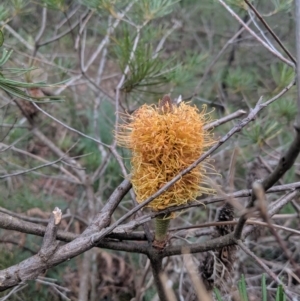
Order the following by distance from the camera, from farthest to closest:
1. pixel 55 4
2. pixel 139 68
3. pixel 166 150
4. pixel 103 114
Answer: pixel 103 114 < pixel 55 4 < pixel 139 68 < pixel 166 150

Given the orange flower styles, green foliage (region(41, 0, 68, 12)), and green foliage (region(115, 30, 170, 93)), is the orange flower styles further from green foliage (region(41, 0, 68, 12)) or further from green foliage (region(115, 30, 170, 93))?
green foliage (region(41, 0, 68, 12))

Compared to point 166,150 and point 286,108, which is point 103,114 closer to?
point 286,108

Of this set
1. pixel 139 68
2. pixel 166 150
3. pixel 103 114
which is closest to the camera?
pixel 166 150

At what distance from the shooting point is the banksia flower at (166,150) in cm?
65

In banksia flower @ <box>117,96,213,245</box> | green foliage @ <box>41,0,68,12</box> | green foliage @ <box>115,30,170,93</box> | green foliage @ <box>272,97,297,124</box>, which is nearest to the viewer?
banksia flower @ <box>117,96,213,245</box>

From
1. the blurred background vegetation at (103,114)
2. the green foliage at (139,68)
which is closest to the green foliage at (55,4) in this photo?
the blurred background vegetation at (103,114)

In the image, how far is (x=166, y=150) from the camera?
642mm

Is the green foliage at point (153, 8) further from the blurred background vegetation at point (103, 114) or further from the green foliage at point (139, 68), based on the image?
the green foliage at point (139, 68)

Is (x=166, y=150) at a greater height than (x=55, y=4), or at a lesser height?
lesser

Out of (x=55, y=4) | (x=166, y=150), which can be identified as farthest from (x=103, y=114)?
(x=166, y=150)

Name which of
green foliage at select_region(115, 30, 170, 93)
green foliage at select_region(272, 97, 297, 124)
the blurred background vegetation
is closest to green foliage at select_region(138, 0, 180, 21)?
the blurred background vegetation

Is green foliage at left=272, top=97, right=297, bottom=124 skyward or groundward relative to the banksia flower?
skyward

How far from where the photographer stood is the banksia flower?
0.65m

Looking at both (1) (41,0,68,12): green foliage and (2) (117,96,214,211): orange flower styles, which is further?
(1) (41,0,68,12): green foliage
